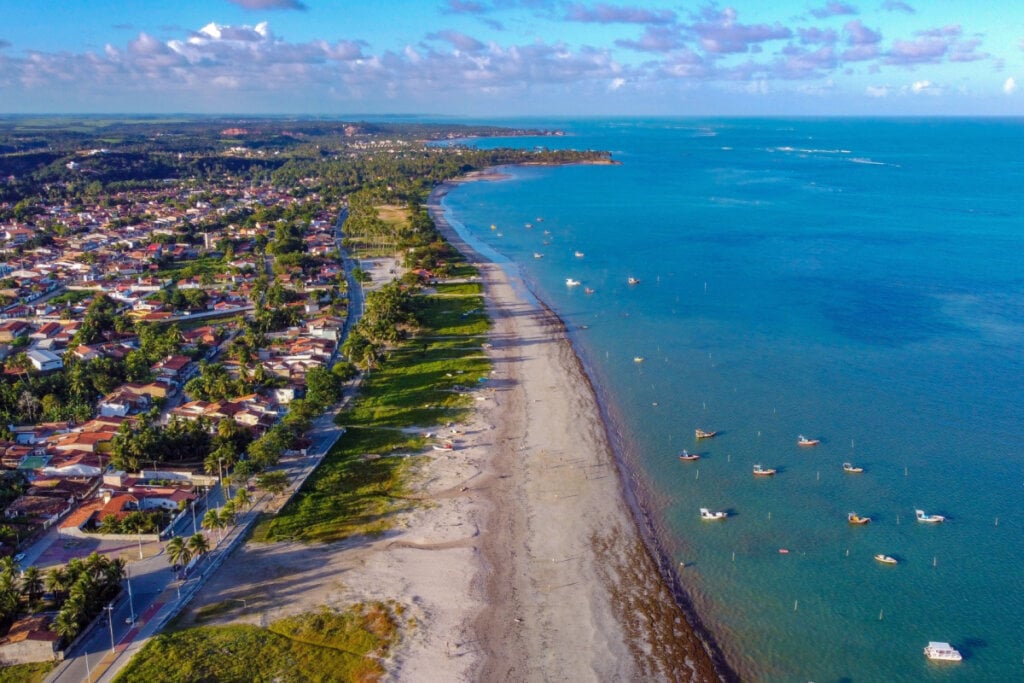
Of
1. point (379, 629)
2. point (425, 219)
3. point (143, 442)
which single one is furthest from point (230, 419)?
point (425, 219)

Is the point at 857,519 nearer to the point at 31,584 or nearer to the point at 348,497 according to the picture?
the point at 348,497

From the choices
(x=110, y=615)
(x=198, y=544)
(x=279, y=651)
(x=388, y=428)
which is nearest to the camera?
(x=279, y=651)

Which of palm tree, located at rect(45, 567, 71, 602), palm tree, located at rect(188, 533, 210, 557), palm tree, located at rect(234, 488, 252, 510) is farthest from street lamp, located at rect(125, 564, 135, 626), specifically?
palm tree, located at rect(234, 488, 252, 510)

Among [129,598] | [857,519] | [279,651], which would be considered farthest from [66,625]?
[857,519]

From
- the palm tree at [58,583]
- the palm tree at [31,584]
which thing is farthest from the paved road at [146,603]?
the palm tree at [31,584]

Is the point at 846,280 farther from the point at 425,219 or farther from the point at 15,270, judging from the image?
the point at 15,270

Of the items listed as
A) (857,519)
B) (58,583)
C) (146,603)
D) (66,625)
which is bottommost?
(146,603)

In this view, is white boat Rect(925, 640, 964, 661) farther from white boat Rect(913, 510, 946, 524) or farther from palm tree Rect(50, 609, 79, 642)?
palm tree Rect(50, 609, 79, 642)
